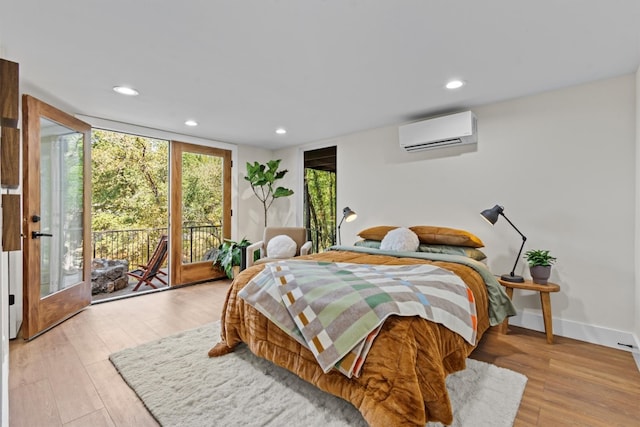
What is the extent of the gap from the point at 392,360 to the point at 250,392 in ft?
3.14

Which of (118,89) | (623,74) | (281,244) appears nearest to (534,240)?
(623,74)

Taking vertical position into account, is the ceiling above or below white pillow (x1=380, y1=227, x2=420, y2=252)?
above

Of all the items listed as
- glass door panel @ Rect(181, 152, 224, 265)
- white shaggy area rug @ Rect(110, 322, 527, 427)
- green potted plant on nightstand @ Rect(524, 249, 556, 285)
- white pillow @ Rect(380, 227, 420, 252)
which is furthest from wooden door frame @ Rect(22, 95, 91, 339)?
green potted plant on nightstand @ Rect(524, 249, 556, 285)

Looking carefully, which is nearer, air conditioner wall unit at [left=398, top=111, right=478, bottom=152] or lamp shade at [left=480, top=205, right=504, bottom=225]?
lamp shade at [left=480, top=205, right=504, bottom=225]

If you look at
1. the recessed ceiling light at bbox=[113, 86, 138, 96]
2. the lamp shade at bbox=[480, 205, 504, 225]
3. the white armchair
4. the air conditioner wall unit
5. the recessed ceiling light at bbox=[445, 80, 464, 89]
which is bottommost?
the white armchair

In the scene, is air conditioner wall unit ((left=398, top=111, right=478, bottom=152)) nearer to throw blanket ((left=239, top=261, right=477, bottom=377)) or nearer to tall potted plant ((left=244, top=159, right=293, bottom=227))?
throw blanket ((left=239, top=261, right=477, bottom=377))

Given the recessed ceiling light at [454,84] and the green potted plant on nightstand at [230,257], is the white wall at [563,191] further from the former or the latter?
the green potted plant on nightstand at [230,257]

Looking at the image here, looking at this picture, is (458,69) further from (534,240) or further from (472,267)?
(534,240)

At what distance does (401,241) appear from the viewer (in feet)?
10.5

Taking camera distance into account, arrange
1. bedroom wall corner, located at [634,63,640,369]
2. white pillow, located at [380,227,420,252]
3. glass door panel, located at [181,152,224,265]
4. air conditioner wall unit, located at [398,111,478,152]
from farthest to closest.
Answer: glass door panel, located at [181,152,224,265], white pillow, located at [380,227,420,252], air conditioner wall unit, located at [398,111,478,152], bedroom wall corner, located at [634,63,640,369]

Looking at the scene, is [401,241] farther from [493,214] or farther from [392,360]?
[392,360]

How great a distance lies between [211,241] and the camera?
4863mm

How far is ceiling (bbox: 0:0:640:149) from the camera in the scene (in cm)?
166

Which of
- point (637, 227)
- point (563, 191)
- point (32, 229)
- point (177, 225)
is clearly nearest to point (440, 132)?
point (563, 191)
